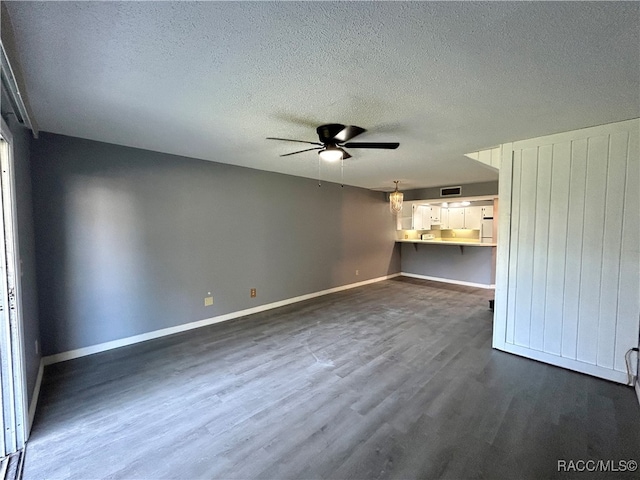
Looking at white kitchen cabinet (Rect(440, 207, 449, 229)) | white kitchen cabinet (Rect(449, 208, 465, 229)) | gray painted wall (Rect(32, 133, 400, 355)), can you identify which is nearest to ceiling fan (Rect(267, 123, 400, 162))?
gray painted wall (Rect(32, 133, 400, 355))

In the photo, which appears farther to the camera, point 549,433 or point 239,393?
point 239,393

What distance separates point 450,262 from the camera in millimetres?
6621

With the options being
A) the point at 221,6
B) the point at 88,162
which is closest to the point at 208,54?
the point at 221,6

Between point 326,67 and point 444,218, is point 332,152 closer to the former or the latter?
point 326,67

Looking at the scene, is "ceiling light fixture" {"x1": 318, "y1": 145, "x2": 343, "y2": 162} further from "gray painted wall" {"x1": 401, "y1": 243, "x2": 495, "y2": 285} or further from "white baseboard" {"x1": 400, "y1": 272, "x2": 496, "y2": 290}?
"white baseboard" {"x1": 400, "y1": 272, "x2": 496, "y2": 290}

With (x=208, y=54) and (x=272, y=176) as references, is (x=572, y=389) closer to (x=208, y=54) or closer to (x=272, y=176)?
(x=208, y=54)

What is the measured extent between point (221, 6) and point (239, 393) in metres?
→ 2.58

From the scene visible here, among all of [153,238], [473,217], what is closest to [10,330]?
[153,238]

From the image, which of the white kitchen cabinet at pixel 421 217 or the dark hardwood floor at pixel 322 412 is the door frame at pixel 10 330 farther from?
the white kitchen cabinet at pixel 421 217

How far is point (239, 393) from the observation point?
7.56 ft

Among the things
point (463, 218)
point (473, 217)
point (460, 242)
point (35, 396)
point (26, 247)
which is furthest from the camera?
point (463, 218)

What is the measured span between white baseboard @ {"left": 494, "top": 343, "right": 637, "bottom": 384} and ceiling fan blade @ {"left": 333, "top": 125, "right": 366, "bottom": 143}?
2.91 m

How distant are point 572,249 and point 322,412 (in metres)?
2.84

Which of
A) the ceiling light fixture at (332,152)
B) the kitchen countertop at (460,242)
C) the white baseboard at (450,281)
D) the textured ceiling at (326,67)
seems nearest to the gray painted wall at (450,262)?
the white baseboard at (450,281)
